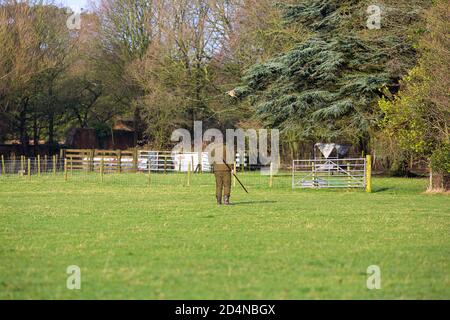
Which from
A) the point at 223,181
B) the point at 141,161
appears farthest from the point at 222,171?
the point at 141,161

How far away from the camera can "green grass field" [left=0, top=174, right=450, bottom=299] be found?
27.3ft

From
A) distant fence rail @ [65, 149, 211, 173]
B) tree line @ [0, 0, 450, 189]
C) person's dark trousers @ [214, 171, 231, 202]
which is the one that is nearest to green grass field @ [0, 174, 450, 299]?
person's dark trousers @ [214, 171, 231, 202]

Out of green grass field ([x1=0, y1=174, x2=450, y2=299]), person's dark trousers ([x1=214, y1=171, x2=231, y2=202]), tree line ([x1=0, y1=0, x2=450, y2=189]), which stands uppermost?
tree line ([x1=0, y1=0, x2=450, y2=189])

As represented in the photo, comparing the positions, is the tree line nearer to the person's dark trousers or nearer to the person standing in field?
the person standing in field

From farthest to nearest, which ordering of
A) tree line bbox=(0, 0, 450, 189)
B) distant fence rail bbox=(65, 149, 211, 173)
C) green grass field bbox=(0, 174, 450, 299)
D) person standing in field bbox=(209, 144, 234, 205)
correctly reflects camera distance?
distant fence rail bbox=(65, 149, 211, 173) → tree line bbox=(0, 0, 450, 189) → person standing in field bbox=(209, 144, 234, 205) → green grass field bbox=(0, 174, 450, 299)

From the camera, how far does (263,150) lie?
52000 mm

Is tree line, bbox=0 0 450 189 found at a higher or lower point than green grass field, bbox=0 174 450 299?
higher

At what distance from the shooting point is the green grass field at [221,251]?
8.31 meters

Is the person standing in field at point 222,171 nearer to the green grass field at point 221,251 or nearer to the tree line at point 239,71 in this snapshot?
the green grass field at point 221,251

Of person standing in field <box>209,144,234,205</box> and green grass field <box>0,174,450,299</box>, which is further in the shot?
person standing in field <box>209,144,234,205</box>

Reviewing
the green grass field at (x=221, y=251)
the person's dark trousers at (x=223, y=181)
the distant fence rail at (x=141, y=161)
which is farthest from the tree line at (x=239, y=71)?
the green grass field at (x=221, y=251)

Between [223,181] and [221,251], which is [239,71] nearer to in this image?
[223,181]

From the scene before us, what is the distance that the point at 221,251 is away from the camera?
36.6 ft
